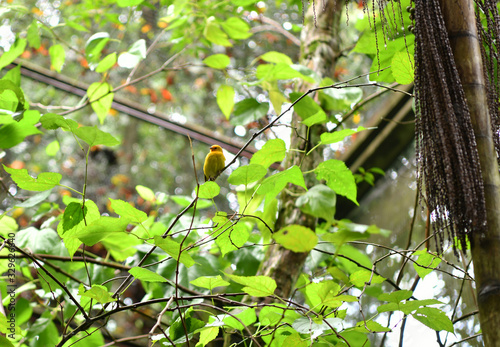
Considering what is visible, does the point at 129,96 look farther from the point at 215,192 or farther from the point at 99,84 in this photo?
the point at 215,192

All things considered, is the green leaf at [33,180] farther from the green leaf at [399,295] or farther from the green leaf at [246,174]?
the green leaf at [399,295]

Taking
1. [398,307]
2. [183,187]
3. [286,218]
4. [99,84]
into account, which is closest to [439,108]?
[398,307]

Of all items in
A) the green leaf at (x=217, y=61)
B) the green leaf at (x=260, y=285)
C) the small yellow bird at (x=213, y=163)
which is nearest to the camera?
the green leaf at (x=260, y=285)

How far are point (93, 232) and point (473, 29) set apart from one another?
0.66 metres

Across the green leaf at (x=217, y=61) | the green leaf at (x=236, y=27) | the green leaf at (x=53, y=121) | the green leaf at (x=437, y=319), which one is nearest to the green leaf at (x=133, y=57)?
the green leaf at (x=217, y=61)

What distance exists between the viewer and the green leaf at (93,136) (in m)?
0.75

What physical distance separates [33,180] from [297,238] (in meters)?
0.48

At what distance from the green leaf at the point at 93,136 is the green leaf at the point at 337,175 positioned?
39 cm

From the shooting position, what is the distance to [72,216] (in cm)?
80

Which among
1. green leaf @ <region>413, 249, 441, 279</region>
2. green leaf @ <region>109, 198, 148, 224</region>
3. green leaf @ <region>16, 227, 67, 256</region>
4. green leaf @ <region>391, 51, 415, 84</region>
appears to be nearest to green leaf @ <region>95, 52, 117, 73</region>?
green leaf @ <region>16, 227, 67, 256</region>

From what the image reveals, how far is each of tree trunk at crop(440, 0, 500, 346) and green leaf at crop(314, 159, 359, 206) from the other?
1.01ft

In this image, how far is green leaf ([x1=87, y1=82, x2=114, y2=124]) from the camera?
130 cm

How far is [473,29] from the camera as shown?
2.12 feet

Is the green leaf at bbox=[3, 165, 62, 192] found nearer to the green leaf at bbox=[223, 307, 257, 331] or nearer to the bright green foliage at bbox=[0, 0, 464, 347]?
the bright green foliage at bbox=[0, 0, 464, 347]
